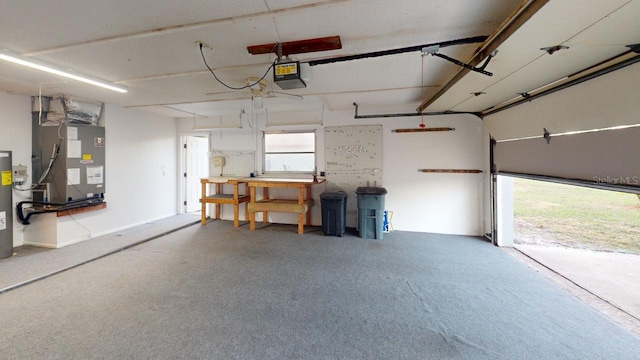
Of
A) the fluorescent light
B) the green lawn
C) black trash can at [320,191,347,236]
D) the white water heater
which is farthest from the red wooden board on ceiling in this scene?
the green lawn

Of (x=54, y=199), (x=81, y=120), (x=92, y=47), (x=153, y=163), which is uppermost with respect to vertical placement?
(x=92, y=47)

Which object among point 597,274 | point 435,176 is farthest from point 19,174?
point 597,274

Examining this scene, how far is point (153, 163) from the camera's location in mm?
5434

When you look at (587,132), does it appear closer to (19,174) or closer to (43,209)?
(43,209)

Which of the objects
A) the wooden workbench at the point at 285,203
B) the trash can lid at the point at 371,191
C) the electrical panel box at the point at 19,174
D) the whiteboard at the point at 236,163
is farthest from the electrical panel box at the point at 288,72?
the electrical panel box at the point at 19,174

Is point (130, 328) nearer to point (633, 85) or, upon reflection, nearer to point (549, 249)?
point (633, 85)

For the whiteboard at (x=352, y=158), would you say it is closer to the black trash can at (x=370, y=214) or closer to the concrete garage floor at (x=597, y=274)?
the black trash can at (x=370, y=214)

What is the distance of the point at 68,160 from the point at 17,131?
0.79 m

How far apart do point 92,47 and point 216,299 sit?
278cm

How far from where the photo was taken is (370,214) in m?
4.32

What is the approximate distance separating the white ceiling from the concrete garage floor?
7.36 feet

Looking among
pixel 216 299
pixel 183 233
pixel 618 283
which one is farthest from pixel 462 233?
pixel 183 233

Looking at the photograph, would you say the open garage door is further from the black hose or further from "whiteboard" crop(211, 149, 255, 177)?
the black hose

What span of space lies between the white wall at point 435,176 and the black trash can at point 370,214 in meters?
0.60
